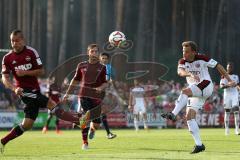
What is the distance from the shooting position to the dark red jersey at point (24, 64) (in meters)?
15.3

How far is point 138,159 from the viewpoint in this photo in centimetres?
1467

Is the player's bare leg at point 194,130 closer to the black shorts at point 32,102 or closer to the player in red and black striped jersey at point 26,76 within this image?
the player in red and black striped jersey at point 26,76

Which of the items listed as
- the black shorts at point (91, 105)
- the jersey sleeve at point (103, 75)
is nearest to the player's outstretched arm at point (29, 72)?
the black shorts at point (91, 105)

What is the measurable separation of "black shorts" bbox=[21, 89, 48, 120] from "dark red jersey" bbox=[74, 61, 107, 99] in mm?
3551

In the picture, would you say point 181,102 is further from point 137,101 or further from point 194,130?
point 137,101

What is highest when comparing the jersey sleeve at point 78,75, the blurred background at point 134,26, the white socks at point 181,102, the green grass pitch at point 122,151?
the blurred background at point 134,26

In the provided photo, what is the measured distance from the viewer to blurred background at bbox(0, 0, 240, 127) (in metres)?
52.7

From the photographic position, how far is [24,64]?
1530 cm

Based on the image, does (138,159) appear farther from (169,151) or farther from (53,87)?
(53,87)

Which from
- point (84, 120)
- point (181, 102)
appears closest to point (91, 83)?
point (84, 120)

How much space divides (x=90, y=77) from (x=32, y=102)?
397cm

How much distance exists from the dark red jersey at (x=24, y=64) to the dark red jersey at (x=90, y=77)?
11.6ft

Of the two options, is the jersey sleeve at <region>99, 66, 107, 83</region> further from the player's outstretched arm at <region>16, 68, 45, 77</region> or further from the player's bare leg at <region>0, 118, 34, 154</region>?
the player's bare leg at <region>0, 118, 34, 154</region>

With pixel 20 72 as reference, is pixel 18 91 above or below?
below
